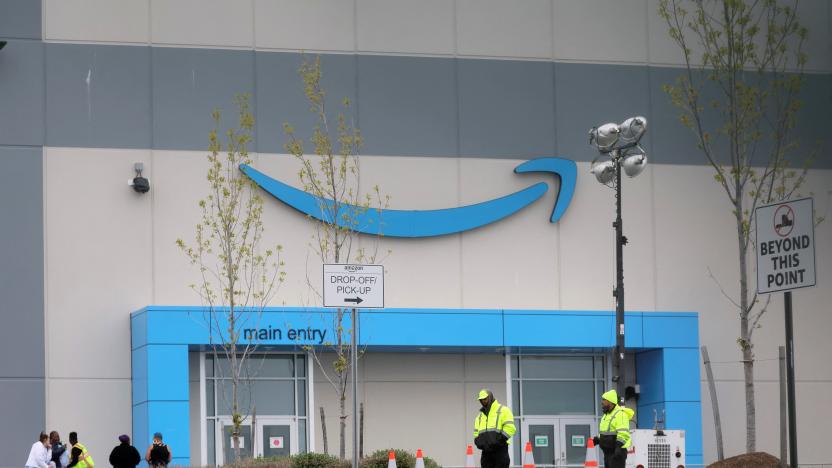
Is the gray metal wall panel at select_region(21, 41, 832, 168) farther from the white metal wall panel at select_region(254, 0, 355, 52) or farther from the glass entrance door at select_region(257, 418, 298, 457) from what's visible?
the glass entrance door at select_region(257, 418, 298, 457)

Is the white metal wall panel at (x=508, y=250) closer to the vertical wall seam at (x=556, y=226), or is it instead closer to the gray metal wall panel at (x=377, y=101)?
the vertical wall seam at (x=556, y=226)

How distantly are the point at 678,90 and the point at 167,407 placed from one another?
13737mm

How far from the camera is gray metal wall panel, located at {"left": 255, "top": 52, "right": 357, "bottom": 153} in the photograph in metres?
33.0

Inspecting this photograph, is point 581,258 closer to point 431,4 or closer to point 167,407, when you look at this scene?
point 431,4

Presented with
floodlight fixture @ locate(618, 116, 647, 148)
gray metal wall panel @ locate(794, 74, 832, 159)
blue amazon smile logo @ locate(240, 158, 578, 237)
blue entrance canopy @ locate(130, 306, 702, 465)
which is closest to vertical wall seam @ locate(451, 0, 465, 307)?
blue amazon smile logo @ locate(240, 158, 578, 237)

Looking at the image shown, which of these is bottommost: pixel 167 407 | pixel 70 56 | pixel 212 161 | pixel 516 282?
pixel 167 407

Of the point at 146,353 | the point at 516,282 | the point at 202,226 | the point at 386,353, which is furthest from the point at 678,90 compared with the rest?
the point at 146,353

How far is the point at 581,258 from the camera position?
34750mm

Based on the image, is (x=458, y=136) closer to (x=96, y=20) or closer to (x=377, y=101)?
(x=377, y=101)

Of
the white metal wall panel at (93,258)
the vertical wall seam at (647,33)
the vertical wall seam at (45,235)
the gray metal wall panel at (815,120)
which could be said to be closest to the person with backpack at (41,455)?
the vertical wall seam at (45,235)

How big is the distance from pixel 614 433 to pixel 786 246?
8918 millimetres

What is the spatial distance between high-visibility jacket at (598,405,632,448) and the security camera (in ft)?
46.8

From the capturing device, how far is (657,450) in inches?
989

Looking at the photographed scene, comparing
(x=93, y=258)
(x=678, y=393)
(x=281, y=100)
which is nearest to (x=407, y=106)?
(x=281, y=100)
